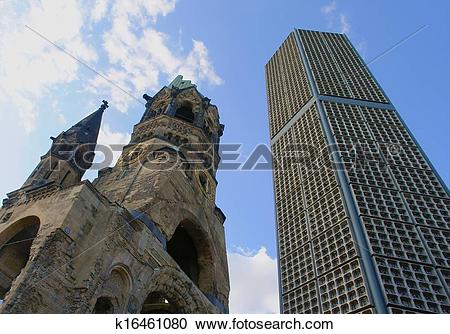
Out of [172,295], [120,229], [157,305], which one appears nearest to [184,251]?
[157,305]

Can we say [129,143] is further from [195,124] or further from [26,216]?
[26,216]

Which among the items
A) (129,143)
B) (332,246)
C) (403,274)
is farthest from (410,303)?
(129,143)

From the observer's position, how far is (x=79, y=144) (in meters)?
18.6

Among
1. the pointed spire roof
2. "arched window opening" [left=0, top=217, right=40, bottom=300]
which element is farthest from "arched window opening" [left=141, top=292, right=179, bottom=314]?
the pointed spire roof

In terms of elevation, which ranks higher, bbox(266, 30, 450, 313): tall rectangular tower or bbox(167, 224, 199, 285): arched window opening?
bbox(167, 224, 199, 285): arched window opening

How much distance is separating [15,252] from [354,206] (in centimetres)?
1156

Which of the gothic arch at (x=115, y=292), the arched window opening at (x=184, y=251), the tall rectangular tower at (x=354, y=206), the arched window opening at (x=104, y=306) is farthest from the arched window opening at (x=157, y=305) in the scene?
the tall rectangular tower at (x=354, y=206)

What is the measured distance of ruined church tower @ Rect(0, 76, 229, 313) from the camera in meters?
9.66

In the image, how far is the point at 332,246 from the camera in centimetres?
818

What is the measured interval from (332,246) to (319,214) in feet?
3.91

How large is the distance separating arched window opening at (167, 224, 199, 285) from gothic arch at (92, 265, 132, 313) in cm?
663

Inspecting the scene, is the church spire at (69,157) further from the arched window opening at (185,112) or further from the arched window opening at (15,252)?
the arched window opening at (185,112)

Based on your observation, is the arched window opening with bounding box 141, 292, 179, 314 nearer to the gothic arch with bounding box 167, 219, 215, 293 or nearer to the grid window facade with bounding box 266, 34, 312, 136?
the gothic arch with bounding box 167, 219, 215, 293

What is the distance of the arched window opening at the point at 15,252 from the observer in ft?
40.9
